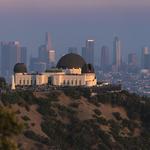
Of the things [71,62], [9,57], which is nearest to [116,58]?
[9,57]

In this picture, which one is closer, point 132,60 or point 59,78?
point 59,78

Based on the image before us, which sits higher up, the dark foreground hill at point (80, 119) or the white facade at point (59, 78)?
the white facade at point (59, 78)

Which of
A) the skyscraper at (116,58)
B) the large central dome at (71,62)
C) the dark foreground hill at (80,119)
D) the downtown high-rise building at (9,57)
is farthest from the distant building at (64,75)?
the skyscraper at (116,58)

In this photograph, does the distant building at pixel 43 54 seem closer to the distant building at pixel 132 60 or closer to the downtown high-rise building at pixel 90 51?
the downtown high-rise building at pixel 90 51

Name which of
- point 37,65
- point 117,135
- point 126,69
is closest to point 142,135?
point 117,135

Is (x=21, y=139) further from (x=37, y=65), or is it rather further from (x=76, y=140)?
(x=37, y=65)

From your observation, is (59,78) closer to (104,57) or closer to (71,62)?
(71,62)
